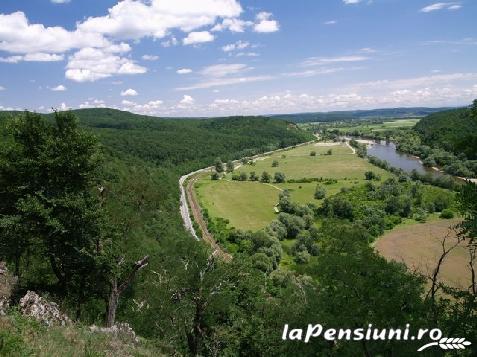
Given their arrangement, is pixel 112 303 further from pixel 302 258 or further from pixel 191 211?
pixel 191 211

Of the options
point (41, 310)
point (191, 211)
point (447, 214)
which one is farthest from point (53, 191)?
point (447, 214)

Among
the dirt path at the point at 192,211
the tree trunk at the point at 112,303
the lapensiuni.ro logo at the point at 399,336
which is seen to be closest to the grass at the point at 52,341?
the tree trunk at the point at 112,303

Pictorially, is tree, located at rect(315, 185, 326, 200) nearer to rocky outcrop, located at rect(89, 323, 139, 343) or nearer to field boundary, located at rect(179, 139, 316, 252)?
field boundary, located at rect(179, 139, 316, 252)

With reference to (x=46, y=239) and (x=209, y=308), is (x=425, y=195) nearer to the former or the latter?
(x=209, y=308)

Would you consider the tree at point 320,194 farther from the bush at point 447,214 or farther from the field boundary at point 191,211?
the field boundary at point 191,211

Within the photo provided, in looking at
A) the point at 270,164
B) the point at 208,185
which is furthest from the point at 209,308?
the point at 270,164

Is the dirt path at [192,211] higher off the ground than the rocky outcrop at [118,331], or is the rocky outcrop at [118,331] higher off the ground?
the rocky outcrop at [118,331]

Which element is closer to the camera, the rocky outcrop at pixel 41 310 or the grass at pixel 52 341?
the grass at pixel 52 341

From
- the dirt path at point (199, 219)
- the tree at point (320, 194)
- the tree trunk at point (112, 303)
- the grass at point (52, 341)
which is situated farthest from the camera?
the tree at point (320, 194)
